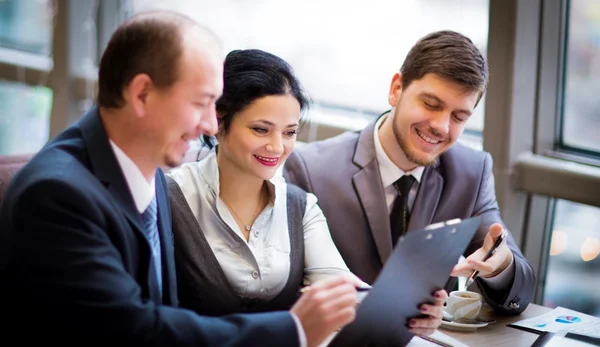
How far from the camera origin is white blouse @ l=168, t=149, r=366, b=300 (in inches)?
84.7

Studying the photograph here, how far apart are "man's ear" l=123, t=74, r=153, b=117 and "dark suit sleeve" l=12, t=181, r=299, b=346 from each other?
0.21 metres

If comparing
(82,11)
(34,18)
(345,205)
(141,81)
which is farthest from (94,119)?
(34,18)

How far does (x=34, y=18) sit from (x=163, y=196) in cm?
401

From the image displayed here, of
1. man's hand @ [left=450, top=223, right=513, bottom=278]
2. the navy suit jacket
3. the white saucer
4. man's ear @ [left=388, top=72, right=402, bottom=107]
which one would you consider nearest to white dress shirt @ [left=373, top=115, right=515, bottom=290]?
man's ear @ [left=388, top=72, right=402, bottom=107]

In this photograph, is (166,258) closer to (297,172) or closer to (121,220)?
(121,220)

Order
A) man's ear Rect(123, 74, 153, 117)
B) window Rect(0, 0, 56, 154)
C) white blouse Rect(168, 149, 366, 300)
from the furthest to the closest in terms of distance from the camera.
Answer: window Rect(0, 0, 56, 154) → white blouse Rect(168, 149, 366, 300) → man's ear Rect(123, 74, 153, 117)

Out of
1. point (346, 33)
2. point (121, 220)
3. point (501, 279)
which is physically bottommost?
point (501, 279)

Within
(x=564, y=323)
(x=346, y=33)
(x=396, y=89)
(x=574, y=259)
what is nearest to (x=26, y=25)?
(x=346, y=33)

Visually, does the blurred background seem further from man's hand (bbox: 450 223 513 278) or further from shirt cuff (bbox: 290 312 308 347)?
shirt cuff (bbox: 290 312 308 347)

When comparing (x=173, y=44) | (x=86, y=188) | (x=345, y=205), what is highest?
(x=173, y=44)

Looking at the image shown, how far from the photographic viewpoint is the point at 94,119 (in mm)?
1673

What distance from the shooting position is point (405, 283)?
1762 mm

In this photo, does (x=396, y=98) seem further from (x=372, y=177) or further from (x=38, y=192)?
(x=38, y=192)

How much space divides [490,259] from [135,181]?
1.13 m
